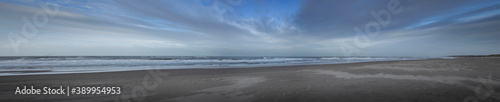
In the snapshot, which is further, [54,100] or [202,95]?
[202,95]

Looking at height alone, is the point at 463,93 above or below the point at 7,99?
above

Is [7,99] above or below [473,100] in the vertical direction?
below

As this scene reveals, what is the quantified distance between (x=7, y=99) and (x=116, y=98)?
2.85m

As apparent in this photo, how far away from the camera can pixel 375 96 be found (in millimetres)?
4031

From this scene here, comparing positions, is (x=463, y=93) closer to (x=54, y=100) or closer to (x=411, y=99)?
(x=411, y=99)

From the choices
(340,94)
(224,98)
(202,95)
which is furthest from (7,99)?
(340,94)

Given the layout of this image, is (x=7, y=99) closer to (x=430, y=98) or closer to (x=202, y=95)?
(x=202, y=95)

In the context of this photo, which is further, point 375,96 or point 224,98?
point 224,98

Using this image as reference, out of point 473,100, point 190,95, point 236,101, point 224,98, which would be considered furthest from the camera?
point 190,95

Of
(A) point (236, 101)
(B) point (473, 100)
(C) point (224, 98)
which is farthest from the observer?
(C) point (224, 98)

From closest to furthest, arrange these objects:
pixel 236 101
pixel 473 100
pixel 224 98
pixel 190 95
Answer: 1. pixel 473 100
2. pixel 236 101
3. pixel 224 98
4. pixel 190 95

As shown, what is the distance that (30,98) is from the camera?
4.39 meters

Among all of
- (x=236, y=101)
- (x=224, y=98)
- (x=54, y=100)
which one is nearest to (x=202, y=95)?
(x=224, y=98)

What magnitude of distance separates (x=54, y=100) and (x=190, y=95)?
318 centimetres
